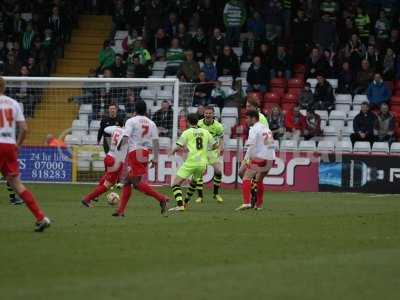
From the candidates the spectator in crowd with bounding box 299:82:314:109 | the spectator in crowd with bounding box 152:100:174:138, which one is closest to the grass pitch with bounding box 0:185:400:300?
the spectator in crowd with bounding box 152:100:174:138

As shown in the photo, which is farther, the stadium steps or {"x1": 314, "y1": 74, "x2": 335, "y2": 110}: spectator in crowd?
{"x1": 314, "y1": 74, "x2": 335, "y2": 110}: spectator in crowd

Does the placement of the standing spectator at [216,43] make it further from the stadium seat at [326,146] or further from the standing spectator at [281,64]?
the stadium seat at [326,146]

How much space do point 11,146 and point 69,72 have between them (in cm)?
2011

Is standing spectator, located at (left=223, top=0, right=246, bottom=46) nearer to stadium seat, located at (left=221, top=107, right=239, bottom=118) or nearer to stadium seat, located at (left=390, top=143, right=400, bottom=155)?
stadium seat, located at (left=221, top=107, right=239, bottom=118)

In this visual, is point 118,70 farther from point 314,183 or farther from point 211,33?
point 314,183

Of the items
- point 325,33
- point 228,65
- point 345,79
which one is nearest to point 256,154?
point 345,79

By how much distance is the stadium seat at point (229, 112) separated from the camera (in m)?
30.4

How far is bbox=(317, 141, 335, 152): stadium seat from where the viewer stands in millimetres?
28609

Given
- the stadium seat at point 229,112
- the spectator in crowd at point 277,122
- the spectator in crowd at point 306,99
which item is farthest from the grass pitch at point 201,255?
the spectator in crowd at point 306,99

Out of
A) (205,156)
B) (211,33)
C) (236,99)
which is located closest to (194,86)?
(236,99)

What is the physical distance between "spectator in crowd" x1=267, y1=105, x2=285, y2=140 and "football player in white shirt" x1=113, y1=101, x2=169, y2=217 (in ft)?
34.9

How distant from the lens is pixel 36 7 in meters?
35.2

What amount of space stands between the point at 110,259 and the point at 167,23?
2169cm

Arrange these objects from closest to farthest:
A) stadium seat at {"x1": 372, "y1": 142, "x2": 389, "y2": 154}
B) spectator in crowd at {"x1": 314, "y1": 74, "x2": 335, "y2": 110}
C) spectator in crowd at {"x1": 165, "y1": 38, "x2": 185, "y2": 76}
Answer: stadium seat at {"x1": 372, "y1": 142, "x2": 389, "y2": 154}, spectator in crowd at {"x1": 314, "y1": 74, "x2": 335, "y2": 110}, spectator in crowd at {"x1": 165, "y1": 38, "x2": 185, "y2": 76}
